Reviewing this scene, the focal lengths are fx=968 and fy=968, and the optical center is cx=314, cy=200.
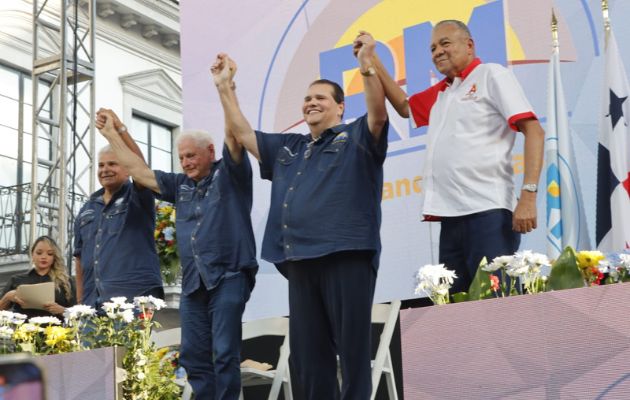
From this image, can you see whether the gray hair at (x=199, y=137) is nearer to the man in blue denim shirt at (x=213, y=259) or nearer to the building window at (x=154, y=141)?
the man in blue denim shirt at (x=213, y=259)

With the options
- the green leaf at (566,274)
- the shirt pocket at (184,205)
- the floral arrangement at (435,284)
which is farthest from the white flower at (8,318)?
the green leaf at (566,274)

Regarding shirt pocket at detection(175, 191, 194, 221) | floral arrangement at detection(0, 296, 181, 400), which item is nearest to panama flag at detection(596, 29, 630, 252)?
shirt pocket at detection(175, 191, 194, 221)

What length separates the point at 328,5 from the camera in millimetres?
5648

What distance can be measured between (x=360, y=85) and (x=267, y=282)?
49.6 inches

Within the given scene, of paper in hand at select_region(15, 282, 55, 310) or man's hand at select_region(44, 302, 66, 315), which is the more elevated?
paper in hand at select_region(15, 282, 55, 310)

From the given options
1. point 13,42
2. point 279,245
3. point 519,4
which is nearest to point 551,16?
point 519,4

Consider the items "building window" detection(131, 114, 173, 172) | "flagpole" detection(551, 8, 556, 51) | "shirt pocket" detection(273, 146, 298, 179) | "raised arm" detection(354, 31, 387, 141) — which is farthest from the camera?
"building window" detection(131, 114, 173, 172)

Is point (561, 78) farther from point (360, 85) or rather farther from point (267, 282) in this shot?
point (267, 282)

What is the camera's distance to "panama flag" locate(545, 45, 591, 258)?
4.20m

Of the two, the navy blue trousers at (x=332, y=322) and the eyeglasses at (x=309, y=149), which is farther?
the eyeglasses at (x=309, y=149)

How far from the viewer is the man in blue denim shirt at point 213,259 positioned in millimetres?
3893

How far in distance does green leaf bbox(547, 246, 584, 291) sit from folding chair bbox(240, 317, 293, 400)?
1.87m

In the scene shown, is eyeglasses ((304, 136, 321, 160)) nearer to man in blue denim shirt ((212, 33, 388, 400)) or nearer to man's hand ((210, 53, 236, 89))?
man in blue denim shirt ((212, 33, 388, 400))

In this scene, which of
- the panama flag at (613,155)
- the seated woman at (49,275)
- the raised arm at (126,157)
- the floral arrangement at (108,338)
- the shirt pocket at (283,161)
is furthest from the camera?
the seated woman at (49,275)
